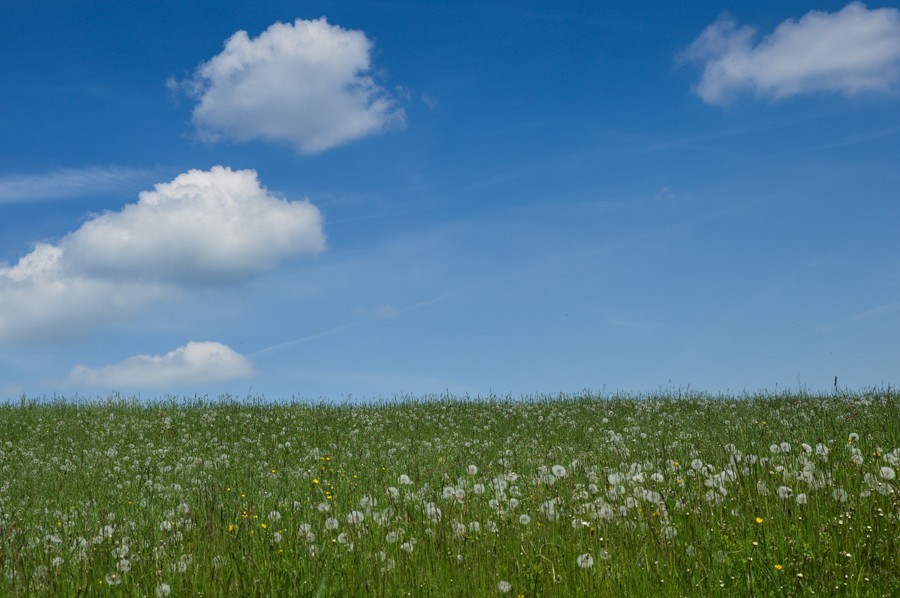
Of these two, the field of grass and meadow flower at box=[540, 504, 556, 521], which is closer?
the field of grass

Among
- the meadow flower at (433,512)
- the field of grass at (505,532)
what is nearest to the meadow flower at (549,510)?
the field of grass at (505,532)

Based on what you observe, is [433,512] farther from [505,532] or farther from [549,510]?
[549,510]

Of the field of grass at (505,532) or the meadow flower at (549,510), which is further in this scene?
the meadow flower at (549,510)

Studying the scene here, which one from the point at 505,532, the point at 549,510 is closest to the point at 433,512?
the point at 505,532

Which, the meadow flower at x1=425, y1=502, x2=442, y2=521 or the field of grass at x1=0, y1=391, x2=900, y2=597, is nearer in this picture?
the field of grass at x1=0, y1=391, x2=900, y2=597

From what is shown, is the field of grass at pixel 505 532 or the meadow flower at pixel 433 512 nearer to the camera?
the field of grass at pixel 505 532

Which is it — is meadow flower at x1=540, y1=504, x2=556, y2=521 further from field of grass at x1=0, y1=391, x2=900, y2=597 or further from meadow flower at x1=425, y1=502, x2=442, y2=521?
meadow flower at x1=425, y1=502, x2=442, y2=521

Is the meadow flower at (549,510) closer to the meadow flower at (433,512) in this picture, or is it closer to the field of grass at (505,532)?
the field of grass at (505,532)

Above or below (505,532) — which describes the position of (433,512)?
above

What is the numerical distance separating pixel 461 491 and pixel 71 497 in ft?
27.7

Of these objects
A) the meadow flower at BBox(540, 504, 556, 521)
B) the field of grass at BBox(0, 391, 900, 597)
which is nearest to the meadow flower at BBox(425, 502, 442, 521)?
the field of grass at BBox(0, 391, 900, 597)

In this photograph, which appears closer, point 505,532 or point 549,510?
point 505,532

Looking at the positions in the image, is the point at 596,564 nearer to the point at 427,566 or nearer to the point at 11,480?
the point at 427,566

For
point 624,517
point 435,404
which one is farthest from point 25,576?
point 435,404
